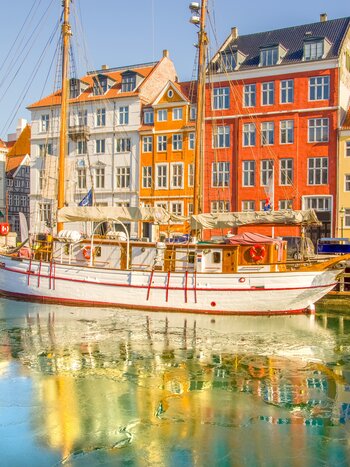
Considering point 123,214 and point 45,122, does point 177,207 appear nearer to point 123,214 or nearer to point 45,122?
point 45,122

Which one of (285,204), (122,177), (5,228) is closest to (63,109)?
(5,228)

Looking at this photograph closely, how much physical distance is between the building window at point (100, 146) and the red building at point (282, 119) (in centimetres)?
1072

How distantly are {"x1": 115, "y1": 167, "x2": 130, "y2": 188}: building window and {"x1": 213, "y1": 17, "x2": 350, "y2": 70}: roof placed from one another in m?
12.6

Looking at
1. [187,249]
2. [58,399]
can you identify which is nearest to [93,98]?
[187,249]

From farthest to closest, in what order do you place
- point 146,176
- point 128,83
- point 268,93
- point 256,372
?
1. point 128,83
2. point 146,176
3. point 268,93
4. point 256,372

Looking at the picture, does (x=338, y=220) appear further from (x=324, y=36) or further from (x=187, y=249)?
(x=187, y=249)

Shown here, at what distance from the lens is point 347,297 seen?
2984 cm

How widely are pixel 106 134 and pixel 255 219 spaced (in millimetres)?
29153

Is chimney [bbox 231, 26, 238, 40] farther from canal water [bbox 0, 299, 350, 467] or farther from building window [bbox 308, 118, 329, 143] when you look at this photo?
canal water [bbox 0, 299, 350, 467]

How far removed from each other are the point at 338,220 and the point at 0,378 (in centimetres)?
3235

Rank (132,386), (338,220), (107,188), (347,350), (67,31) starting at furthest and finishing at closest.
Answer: (107,188)
(338,220)
(67,31)
(347,350)
(132,386)

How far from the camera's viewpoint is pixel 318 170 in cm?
4297

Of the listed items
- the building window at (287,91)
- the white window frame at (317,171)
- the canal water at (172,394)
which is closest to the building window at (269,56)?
the building window at (287,91)

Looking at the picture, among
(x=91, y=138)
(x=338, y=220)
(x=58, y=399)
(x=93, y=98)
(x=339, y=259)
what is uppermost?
(x=93, y=98)
